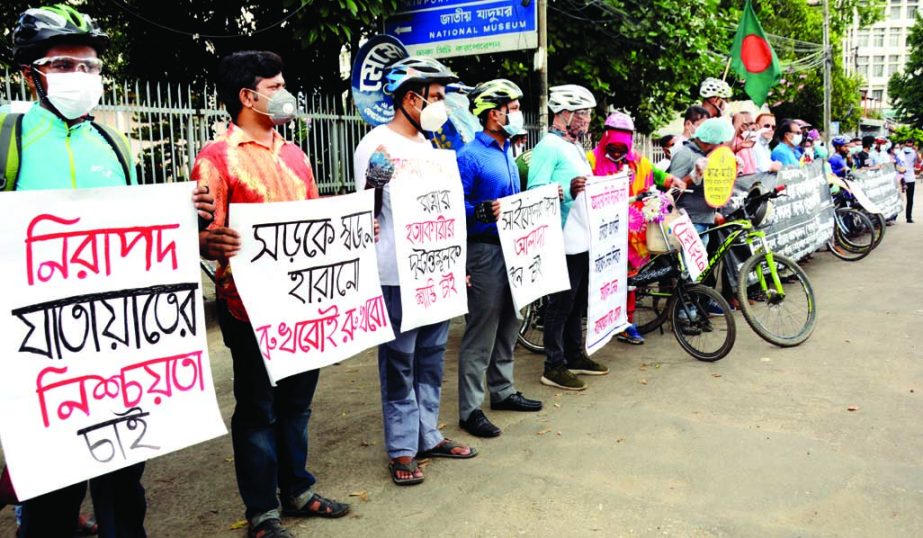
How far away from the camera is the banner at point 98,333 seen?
2.53m

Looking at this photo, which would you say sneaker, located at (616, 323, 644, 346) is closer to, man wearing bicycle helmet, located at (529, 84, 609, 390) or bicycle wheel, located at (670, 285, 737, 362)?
bicycle wheel, located at (670, 285, 737, 362)

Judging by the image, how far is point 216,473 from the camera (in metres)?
4.30

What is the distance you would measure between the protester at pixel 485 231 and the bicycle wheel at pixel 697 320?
6.36 feet

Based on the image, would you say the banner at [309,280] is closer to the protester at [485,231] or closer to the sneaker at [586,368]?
the protester at [485,231]

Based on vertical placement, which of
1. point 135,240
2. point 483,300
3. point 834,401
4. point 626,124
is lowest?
point 834,401

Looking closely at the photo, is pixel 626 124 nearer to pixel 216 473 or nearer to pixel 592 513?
pixel 592 513

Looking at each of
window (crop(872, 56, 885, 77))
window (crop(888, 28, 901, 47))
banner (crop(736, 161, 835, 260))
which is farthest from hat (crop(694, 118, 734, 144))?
window (crop(872, 56, 885, 77))

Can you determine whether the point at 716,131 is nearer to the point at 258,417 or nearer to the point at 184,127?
the point at 184,127

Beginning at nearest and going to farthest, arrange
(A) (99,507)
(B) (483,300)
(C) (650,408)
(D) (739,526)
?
(A) (99,507), (D) (739,526), (B) (483,300), (C) (650,408)

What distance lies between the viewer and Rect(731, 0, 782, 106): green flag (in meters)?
11.4

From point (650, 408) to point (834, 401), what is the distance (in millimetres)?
1165

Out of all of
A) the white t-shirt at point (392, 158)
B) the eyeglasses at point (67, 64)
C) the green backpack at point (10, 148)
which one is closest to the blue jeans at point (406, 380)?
the white t-shirt at point (392, 158)

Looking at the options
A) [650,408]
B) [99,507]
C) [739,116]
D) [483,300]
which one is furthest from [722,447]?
[739,116]

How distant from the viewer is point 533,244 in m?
5.03
